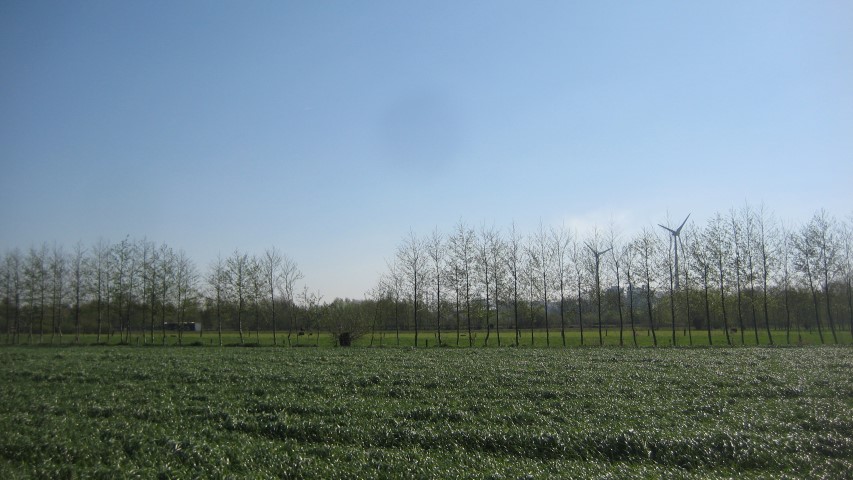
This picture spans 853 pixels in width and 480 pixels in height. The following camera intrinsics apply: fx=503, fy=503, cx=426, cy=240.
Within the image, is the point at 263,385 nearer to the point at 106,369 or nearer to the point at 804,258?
the point at 106,369

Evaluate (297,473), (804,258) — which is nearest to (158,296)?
(297,473)

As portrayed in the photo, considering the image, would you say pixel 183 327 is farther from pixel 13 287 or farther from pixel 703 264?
pixel 703 264

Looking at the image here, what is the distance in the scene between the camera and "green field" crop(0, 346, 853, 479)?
34.8 ft

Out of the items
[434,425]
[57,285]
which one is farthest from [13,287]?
[434,425]

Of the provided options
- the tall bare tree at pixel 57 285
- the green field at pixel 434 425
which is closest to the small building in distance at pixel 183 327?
the tall bare tree at pixel 57 285

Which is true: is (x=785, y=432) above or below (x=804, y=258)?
below

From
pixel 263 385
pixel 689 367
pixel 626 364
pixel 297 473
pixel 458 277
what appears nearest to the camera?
pixel 297 473

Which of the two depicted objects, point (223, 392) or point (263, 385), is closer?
point (223, 392)

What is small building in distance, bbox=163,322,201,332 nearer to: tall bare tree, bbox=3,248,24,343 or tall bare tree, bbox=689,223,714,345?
tall bare tree, bbox=3,248,24,343

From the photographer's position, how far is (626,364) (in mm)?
28281

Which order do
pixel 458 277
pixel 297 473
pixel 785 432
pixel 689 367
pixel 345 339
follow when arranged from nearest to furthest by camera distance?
pixel 297 473, pixel 785 432, pixel 689 367, pixel 345 339, pixel 458 277

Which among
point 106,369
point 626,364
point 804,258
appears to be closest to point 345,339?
point 106,369

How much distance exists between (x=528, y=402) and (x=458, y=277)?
158 feet

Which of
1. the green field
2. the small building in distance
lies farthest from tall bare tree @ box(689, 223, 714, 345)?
the small building in distance
